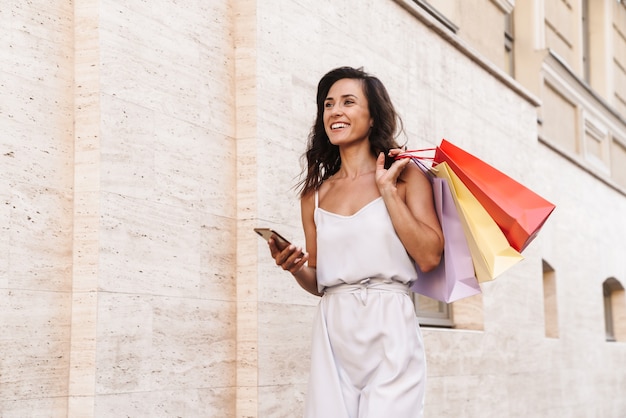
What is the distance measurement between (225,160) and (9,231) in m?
1.74

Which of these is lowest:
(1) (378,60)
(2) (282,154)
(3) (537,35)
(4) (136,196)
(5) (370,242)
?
(5) (370,242)

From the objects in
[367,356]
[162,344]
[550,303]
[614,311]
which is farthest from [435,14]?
[614,311]

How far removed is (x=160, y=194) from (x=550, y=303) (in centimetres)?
861

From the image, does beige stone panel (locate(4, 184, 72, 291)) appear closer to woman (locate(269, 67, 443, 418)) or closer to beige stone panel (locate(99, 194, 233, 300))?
beige stone panel (locate(99, 194, 233, 300))

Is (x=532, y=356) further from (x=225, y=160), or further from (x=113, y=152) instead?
(x=113, y=152)

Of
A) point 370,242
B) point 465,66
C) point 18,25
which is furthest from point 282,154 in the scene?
point 465,66

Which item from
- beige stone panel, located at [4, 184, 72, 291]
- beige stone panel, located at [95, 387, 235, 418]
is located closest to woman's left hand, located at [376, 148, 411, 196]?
beige stone panel, located at [4, 184, 72, 291]

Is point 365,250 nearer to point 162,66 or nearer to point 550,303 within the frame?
point 162,66

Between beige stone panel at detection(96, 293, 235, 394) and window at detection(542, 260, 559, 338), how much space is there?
7.77m

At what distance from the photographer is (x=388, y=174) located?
14.0ft

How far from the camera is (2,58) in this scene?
5.15m

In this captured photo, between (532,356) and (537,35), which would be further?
(537,35)

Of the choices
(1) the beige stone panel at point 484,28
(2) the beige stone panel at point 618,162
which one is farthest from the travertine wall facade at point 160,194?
(2) the beige stone panel at point 618,162

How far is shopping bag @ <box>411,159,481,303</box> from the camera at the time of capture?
439cm
